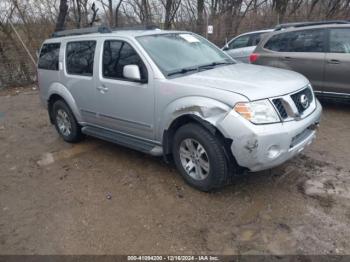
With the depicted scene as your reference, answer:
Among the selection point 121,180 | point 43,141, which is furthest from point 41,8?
point 121,180

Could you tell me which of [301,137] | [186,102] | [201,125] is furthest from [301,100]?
[186,102]

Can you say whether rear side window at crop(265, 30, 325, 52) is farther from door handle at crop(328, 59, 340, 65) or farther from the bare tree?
the bare tree

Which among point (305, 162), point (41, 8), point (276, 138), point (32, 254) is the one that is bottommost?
point (32, 254)

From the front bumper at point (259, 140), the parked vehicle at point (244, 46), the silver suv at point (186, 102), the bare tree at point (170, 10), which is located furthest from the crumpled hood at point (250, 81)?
the bare tree at point (170, 10)

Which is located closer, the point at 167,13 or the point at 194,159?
the point at 194,159

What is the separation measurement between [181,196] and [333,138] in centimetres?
286

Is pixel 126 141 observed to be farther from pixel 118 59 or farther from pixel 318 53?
pixel 318 53

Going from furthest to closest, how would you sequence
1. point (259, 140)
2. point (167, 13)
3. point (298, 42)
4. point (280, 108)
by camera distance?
point (167, 13), point (298, 42), point (280, 108), point (259, 140)

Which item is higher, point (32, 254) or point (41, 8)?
point (41, 8)

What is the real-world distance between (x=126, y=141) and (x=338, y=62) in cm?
421

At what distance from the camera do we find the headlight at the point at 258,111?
3.06 meters

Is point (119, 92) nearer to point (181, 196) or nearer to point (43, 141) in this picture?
point (181, 196)

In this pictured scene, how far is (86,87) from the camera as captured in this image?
4723mm

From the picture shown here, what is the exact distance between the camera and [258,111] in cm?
309
